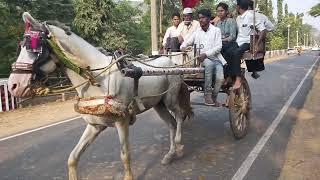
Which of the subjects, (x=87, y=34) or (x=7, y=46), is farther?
(x=87, y=34)

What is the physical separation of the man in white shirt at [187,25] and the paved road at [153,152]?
1924 millimetres

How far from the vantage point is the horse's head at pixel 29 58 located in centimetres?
426

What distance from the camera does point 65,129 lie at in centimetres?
944

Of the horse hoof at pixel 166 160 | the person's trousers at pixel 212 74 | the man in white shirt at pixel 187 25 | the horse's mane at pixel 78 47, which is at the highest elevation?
the man in white shirt at pixel 187 25

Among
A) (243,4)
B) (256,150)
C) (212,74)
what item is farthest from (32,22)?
(243,4)

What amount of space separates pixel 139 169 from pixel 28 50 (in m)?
2.65

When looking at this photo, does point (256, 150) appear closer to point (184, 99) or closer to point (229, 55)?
point (184, 99)

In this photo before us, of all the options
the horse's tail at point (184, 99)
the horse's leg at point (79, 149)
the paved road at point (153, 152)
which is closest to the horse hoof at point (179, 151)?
the paved road at point (153, 152)

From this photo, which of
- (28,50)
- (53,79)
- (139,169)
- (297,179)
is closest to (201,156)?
(139,169)

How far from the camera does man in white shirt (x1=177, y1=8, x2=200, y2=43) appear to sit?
332 inches

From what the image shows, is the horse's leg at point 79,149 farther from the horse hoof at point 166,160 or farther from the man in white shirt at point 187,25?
the man in white shirt at point 187,25

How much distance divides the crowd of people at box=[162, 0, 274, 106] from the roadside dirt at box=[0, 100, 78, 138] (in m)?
4.03

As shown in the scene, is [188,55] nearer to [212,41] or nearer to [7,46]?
[212,41]

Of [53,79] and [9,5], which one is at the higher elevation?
[9,5]
